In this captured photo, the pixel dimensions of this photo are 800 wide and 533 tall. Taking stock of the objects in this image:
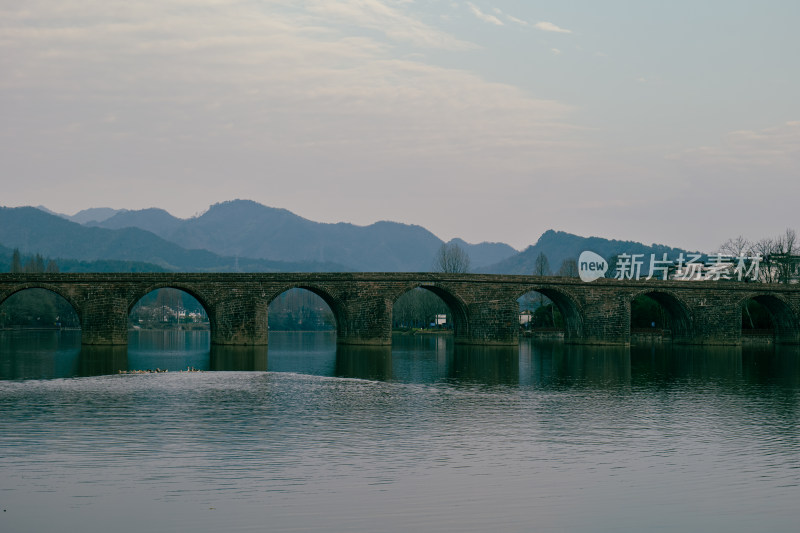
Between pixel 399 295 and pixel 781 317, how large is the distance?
47491 millimetres

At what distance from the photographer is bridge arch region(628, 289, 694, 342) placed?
284ft

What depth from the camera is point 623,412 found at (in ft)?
92.2

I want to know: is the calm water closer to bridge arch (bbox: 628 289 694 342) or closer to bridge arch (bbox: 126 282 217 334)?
bridge arch (bbox: 126 282 217 334)

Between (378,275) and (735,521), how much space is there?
60998mm

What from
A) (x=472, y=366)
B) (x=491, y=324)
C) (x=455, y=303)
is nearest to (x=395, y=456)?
(x=472, y=366)

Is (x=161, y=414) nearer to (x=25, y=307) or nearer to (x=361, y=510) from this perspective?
(x=361, y=510)

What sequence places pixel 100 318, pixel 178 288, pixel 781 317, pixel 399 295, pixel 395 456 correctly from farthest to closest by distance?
pixel 781 317
pixel 399 295
pixel 178 288
pixel 100 318
pixel 395 456

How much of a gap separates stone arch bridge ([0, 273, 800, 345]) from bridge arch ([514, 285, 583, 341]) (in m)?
0.12

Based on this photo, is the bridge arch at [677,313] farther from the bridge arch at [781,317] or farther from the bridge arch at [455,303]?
the bridge arch at [455,303]

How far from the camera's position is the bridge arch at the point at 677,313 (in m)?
86.4

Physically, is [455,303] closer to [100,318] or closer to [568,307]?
[568,307]

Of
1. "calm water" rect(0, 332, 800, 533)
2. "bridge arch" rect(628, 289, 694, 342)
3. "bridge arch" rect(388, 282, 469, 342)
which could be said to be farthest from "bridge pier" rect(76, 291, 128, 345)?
"bridge arch" rect(628, 289, 694, 342)

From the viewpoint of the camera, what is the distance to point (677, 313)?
9038 cm

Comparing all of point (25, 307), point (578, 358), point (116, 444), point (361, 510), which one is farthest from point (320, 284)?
point (25, 307)
